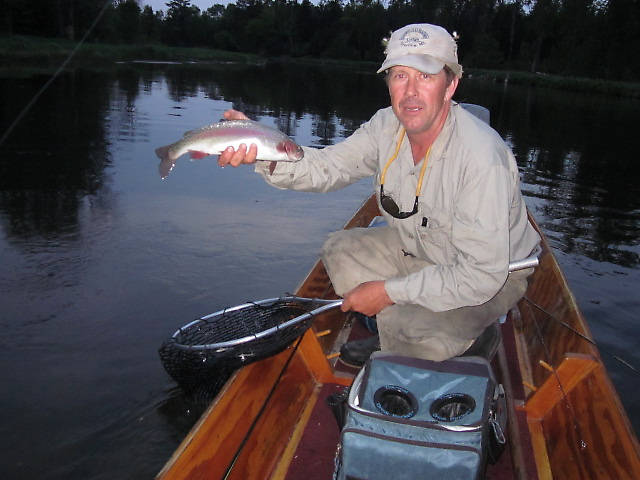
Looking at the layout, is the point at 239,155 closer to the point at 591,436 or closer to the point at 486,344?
the point at 486,344

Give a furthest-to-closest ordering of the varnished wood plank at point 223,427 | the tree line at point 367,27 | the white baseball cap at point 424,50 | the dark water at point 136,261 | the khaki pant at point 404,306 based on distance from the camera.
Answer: the tree line at point 367,27
the dark water at point 136,261
the khaki pant at point 404,306
the white baseball cap at point 424,50
the varnished wood plank at point 223,427

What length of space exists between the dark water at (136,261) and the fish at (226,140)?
2809 millimetres

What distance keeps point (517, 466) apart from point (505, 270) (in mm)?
1312

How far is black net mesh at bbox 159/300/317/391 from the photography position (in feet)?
12.0

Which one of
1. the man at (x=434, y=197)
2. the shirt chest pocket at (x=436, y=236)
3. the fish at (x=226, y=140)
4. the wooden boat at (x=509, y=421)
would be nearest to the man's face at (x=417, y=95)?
the man at (x=434, y=197)

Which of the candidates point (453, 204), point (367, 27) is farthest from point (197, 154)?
point (367, 27)

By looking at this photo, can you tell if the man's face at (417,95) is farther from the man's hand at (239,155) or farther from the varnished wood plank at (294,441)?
the varnished wood plank at (294,441)

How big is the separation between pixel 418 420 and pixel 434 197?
4.59 ft

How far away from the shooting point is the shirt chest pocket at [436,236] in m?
3.62

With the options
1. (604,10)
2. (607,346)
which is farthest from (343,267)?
(604,10)

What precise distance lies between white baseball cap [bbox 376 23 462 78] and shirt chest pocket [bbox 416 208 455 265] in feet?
3.03

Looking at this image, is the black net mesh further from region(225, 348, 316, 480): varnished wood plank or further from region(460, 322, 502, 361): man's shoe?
region(460, 322, 502, 361): man's shoe

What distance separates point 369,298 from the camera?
3.55m

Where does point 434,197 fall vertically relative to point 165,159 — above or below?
below
